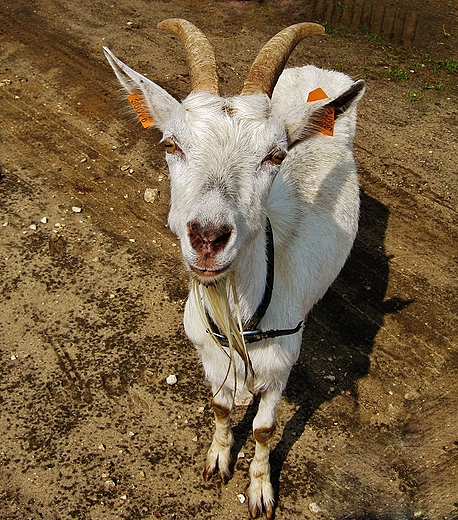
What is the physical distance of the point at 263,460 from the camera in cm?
464

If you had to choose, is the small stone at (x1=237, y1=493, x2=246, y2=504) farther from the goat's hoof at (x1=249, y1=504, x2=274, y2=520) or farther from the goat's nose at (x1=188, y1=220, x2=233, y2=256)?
the goat's nose at (x1=188, y1=220, x2=233, y2=256)

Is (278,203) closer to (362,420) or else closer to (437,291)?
(362,420)

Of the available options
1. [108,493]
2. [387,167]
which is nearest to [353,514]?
[108,493]

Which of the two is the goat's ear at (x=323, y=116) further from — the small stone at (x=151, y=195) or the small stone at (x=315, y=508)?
the small stone at (x=151, y=195)

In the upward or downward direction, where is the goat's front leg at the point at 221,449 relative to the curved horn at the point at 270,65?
downward

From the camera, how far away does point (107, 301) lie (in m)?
6.13

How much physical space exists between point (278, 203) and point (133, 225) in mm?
2981

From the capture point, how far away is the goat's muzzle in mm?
2977

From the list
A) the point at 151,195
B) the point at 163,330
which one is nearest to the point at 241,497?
the point at 163,330

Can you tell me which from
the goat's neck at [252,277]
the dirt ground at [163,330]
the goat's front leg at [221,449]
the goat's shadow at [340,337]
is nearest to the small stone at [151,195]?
the dirt ground at [163,330]

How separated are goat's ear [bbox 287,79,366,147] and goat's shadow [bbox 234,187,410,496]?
8.38 ft

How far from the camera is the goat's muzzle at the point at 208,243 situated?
2977mm

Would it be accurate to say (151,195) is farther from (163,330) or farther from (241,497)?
(241,497)

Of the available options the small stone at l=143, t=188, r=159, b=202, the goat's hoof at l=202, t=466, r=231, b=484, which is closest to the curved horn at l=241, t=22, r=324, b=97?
the goat's hoof at l=202, t=466, r=231, b=484
